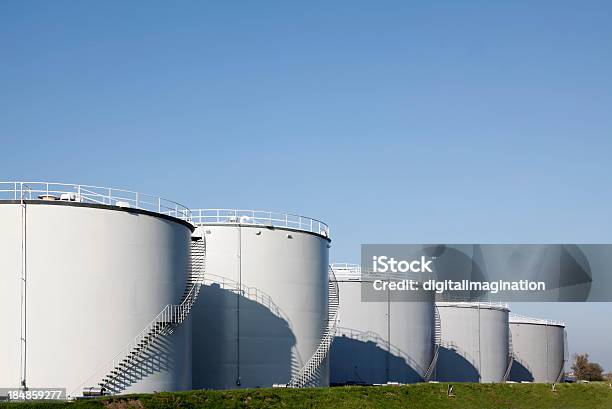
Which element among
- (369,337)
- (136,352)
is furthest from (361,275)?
(136,352)

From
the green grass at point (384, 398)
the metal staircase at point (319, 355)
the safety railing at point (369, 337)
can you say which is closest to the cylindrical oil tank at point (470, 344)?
the green grass at point (384, 398)

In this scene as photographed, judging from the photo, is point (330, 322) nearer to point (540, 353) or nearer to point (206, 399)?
point (206, 399)

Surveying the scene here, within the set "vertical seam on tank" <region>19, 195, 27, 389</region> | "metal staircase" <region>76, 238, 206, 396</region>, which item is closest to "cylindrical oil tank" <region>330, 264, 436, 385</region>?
"metal staircase" <region>76, 238, 206, 396</region>

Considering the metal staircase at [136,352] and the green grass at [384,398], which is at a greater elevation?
the metal staircase at [136,352]

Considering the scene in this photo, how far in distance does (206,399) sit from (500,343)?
44516mm

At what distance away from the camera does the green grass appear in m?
30.9

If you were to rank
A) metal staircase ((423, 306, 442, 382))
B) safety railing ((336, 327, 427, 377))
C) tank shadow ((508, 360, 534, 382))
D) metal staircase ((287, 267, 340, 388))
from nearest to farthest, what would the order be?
metal staircase ((287, 267, 340, 388))
safety railing ((336, 327, 427, 377))
metal staircase ((423, 306, 442, 382))
tank shadow ((508, 360, 534, 382))

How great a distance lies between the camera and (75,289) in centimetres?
3084

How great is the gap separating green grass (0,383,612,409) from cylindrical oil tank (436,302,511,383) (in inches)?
402

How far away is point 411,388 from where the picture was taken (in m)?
46.5

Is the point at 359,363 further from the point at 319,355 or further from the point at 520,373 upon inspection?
the point at 520,373

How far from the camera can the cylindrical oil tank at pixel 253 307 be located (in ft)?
135

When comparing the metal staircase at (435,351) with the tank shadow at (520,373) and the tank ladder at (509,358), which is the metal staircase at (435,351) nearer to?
the tank ladder at (509,358)

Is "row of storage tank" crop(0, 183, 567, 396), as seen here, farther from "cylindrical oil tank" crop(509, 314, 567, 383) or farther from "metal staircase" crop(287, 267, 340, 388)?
"cylindrical oil tank" crop(509, 314, 567, 383)
